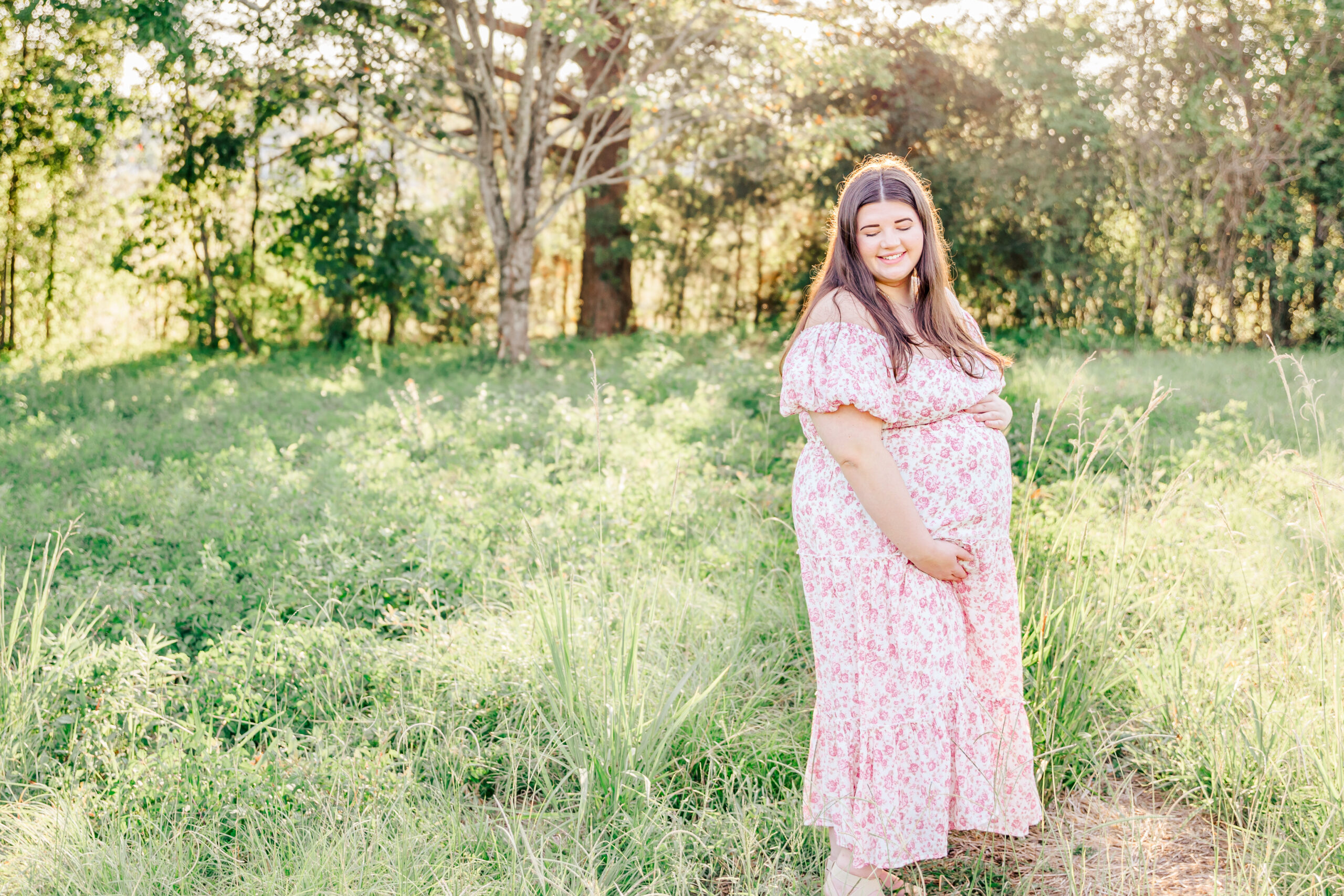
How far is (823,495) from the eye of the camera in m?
2.16

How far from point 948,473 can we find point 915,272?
0.52 metres

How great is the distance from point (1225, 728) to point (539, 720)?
6.27 feet

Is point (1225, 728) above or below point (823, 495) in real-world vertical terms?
below

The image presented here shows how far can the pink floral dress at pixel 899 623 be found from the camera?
A: 6.96 ft

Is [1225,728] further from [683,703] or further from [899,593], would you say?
[683,703]

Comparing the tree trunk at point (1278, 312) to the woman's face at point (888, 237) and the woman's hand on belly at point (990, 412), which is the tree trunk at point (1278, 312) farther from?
the woman's face at point (888, 237)

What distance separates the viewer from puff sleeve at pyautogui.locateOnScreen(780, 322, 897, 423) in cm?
202

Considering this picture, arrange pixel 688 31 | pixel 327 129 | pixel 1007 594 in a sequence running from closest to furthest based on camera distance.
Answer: pixel 1007 594
pixel 688 31
pixel 327 129

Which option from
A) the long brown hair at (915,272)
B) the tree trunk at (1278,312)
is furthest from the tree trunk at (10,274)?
the tree trunk at (1278,312)

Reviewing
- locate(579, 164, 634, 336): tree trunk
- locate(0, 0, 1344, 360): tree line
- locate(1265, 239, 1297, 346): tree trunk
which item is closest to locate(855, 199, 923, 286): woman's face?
locate(0, 0, 1344, 360): tree line

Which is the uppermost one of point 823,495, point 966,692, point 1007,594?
point 823,495

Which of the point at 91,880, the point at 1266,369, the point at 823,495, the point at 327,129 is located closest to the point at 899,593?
the point at 823,495

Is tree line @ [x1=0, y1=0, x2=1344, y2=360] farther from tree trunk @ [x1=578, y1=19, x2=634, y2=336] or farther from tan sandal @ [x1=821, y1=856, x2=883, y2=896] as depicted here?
tan sandal @ [x1=821, y1=856, x2=883, y2=896]

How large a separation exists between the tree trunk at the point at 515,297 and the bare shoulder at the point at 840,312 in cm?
843
